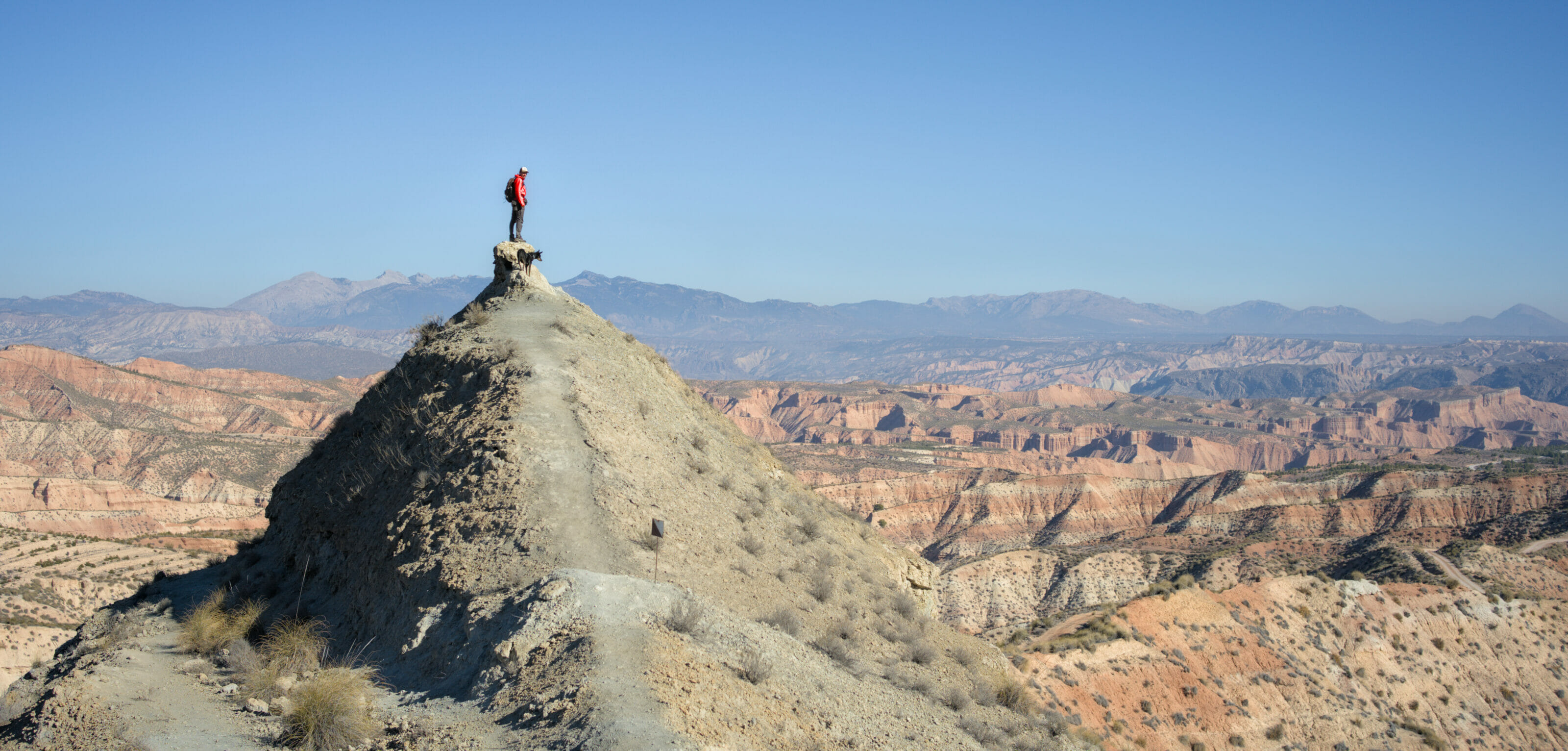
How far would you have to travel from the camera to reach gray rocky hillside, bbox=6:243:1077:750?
8.90 m

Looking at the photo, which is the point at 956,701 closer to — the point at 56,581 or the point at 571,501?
the point at 571,501

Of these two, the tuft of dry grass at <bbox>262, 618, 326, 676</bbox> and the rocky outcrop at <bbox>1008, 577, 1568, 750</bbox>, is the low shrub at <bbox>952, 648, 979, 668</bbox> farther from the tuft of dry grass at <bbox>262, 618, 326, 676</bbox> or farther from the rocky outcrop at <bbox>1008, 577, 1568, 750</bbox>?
the rocky outcrop at <bbox>1008, 577, 1568, 750</bbox>

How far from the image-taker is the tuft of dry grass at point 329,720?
8.30m

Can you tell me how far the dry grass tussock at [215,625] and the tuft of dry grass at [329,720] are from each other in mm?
4165

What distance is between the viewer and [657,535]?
12.1 metres

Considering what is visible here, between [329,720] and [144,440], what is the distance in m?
99.9

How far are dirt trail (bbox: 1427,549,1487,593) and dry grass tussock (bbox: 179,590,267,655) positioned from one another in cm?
4648

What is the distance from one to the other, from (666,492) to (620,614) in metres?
4.60

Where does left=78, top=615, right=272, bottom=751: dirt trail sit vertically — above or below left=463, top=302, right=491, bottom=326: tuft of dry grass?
below

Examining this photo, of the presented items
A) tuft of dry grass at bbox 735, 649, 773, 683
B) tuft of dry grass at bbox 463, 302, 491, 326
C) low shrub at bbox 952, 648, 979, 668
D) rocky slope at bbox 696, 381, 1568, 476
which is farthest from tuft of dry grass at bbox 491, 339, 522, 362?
rocky slope at bbox 696, 381, 1568, 476

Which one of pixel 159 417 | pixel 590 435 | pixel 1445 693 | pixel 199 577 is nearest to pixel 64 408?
pixel 159 417

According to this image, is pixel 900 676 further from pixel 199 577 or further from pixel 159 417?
pixel 159 417

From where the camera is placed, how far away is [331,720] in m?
8.44

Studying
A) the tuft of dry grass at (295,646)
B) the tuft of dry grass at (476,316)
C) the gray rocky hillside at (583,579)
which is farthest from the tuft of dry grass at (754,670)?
the tuft of dry grass at (476,316)
